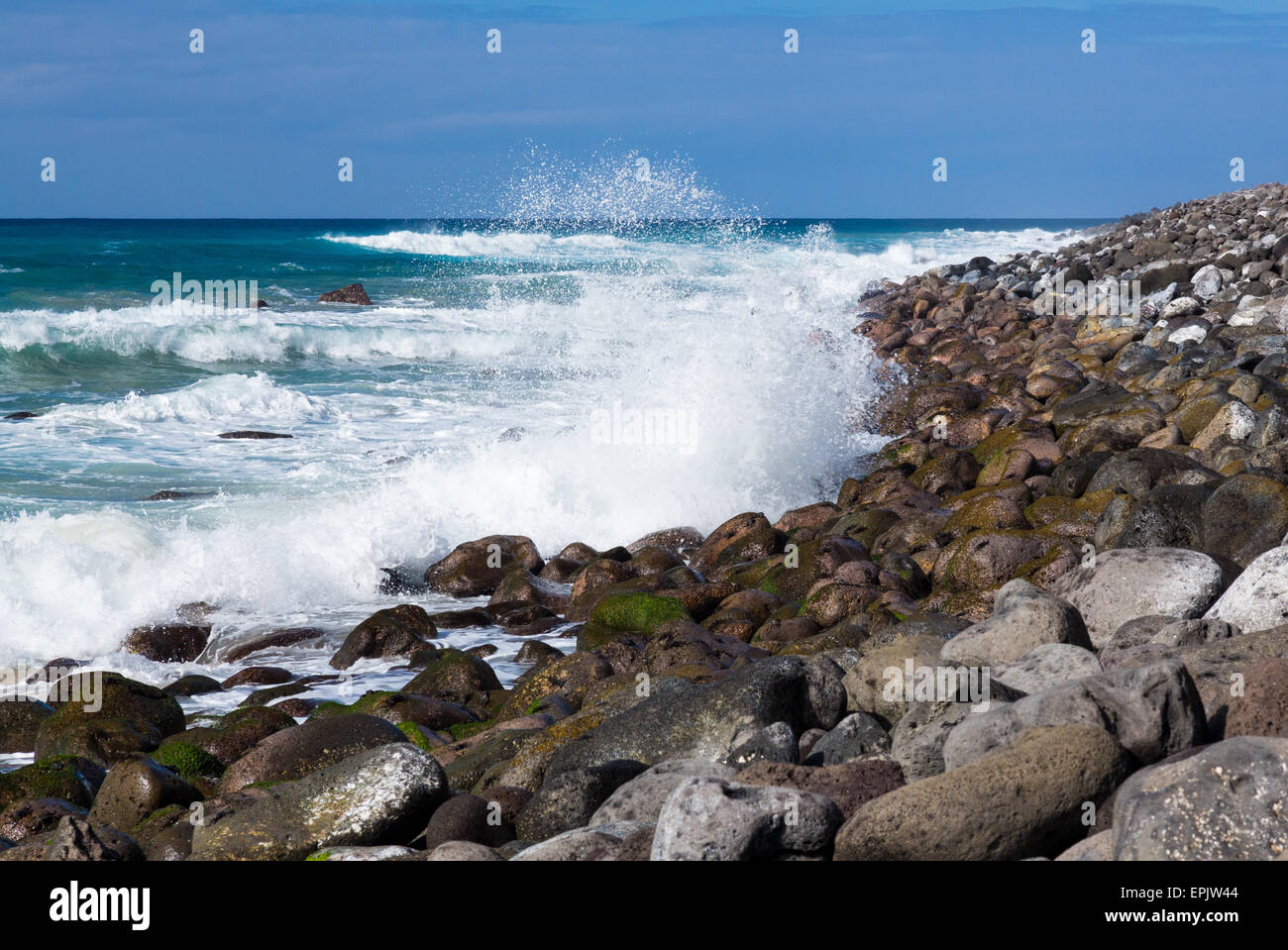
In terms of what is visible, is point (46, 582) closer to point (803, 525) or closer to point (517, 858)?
point (803, 525)

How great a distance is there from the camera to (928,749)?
4086 millimetres

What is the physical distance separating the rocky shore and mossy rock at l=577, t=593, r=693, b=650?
0.10ft

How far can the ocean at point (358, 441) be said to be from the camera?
920 centimetres

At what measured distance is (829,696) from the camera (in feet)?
16.8

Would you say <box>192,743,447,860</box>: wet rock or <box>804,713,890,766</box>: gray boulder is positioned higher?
<box>804,713,890,766</box>: gray boulder

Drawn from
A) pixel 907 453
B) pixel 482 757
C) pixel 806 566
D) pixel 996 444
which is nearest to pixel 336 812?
pixel 482 757

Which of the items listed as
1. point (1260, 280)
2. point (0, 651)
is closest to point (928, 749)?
point (0, 651)

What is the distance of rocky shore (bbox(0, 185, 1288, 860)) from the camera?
136 inches

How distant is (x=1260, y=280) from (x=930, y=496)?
9202mm

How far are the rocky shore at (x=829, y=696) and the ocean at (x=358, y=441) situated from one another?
620 mm

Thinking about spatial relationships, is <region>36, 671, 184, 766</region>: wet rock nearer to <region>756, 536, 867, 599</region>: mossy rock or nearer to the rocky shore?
the rocky shore

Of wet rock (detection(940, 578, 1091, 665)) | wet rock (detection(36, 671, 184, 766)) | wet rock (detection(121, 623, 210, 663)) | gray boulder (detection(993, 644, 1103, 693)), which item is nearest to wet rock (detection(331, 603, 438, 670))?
wet rock (detection(121, 623, 210, 663))

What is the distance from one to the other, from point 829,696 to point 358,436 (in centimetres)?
1066

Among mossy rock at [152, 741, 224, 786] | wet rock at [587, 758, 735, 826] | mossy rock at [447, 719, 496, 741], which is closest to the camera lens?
wet rock at [587, 758, 735, 826]
